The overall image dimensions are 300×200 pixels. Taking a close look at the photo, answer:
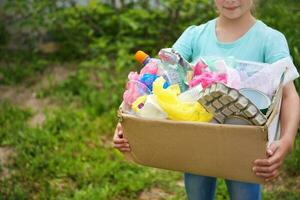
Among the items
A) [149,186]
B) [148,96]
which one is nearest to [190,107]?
[148,96]

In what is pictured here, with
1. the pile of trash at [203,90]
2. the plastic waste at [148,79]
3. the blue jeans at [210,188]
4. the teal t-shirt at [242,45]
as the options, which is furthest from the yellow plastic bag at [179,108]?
the blue jeans at [210,188]

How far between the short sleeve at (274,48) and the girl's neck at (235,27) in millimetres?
92

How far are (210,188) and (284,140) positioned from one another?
51cm

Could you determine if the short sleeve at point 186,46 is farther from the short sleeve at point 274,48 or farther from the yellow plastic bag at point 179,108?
the yellow plastic bag at point 179,108

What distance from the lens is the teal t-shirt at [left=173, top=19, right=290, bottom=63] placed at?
184 centimetres

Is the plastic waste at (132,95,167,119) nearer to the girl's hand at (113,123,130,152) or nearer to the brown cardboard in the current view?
the brown cardboard

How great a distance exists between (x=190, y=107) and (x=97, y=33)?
3.87 meters

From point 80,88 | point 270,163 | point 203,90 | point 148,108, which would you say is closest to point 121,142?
point 148,108

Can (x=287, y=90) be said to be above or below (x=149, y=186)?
above

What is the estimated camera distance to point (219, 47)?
1.95m

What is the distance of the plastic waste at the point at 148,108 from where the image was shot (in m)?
1.66

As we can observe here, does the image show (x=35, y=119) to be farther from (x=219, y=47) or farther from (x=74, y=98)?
(x=219, y=47)

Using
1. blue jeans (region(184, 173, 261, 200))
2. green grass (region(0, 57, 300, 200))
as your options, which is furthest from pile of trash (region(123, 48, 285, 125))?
green grass (region(0, 57, 300, 200))

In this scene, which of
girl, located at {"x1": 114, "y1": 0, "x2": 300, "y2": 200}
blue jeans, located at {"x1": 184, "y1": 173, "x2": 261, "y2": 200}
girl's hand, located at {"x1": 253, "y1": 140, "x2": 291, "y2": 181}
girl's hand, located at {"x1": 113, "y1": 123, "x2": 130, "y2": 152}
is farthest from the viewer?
blue jeans, located at {"x1": 184, "y1": 173, "x2": 261, "y2": 200}
